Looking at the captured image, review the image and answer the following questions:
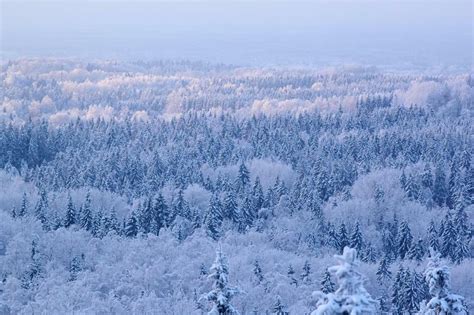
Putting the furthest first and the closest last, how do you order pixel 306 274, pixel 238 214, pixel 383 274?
pixel 238 214, pixel 383 274, pixel 306 274

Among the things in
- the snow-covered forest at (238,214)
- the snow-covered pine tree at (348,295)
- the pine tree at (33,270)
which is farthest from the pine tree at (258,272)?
the snow-covered pine tree at (348,295)

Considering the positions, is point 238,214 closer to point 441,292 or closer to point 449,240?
point 449,240

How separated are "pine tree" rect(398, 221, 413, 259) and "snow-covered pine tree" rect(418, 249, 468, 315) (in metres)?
66.8

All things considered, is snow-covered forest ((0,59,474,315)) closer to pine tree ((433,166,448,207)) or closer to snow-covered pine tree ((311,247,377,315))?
snow-covered pine tree ((311,247,377,315))

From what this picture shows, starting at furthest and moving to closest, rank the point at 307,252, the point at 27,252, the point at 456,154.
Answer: the point at 456,154, the point at 307,252, the point at 27,252

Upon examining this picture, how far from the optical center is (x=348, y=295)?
13633mm

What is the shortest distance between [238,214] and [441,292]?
71420mm

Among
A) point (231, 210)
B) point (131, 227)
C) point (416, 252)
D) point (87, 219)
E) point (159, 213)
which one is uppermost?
point (87, 219)

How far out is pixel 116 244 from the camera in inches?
2840

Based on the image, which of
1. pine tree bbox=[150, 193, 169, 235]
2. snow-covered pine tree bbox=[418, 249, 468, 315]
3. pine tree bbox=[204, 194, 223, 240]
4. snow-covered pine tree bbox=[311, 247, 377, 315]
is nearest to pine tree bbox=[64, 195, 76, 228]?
pine tree bbox=[150, 193, 169, 235]

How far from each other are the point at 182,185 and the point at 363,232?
29560 millimetres

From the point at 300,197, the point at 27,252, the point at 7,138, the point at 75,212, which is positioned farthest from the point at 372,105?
the point at 27,252

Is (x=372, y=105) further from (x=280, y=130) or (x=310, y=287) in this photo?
(x=310, y=287)

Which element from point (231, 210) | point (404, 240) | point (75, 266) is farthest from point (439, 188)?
point (75, 266)
